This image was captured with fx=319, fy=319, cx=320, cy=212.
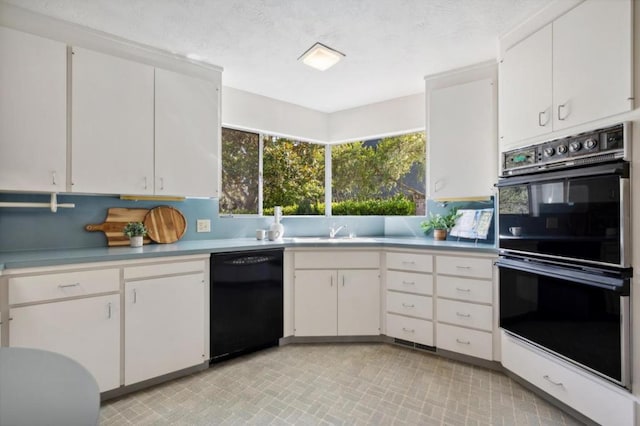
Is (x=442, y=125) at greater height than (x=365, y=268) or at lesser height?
greater

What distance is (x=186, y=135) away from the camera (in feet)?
8.62

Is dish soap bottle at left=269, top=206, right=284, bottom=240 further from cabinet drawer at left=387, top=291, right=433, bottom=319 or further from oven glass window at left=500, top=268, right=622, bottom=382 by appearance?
oven glass window at left=500, top=268, right=622, bottom=382

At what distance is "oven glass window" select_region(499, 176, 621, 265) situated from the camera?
1651mm

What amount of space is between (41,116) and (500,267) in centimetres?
327

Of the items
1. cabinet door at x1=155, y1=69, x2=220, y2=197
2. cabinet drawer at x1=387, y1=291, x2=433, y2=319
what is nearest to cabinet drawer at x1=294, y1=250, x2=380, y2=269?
cabinet drawer at x1=387, y1=291, x2=433, y2=319

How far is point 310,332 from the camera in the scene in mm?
2986

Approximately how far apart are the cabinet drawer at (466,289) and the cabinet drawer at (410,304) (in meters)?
0.16

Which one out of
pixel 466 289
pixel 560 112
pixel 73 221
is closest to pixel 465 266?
pixel 466 289

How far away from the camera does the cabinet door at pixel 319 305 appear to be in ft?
9.78

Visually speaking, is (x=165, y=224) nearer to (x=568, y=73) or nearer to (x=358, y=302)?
(x=358, y=302)

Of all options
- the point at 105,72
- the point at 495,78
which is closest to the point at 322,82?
the point at 495,78

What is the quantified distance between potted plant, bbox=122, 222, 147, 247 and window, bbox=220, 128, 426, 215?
87 centimetres

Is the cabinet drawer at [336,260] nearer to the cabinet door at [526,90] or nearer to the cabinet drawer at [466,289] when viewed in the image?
the cabinet drawer at [466,289]

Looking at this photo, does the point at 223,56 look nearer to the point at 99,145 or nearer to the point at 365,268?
the point at 99,145
